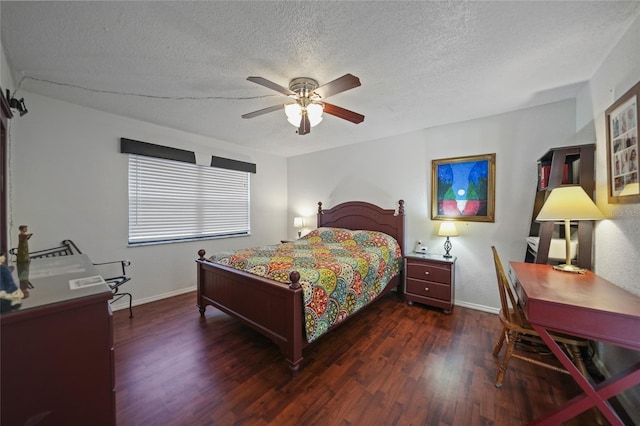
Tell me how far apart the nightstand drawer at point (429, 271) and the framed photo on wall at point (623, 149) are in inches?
61.7

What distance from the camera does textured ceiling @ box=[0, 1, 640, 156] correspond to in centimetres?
143

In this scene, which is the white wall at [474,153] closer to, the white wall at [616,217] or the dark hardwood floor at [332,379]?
the white wall at [616,217]

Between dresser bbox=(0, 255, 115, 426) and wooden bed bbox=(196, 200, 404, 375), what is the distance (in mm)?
1075

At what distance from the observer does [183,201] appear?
12.1ft

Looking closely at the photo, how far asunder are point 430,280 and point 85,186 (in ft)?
14.1

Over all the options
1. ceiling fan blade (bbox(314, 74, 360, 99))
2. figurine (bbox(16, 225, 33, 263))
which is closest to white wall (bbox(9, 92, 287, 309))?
figurine (bbox(16, 225, 33, 263))

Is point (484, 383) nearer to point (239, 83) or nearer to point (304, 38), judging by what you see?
point (304, 38)

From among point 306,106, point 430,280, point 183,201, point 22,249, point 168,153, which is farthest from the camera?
point 183,201

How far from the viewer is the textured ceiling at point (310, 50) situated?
1.43 m

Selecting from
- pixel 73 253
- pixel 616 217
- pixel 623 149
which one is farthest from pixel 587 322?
pixel 73 253

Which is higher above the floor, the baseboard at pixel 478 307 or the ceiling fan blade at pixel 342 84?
the ceiling fan blade at pixel 342 84

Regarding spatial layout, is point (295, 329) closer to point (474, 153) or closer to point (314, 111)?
point (314, 111)

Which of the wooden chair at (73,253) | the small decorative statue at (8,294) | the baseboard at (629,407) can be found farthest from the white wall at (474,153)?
the small decorative statue at (8,294)

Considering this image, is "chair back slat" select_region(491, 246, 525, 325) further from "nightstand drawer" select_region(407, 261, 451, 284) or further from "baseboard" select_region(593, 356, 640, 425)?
"nightstand drawer" select_region(407, 261, 451, 284)
